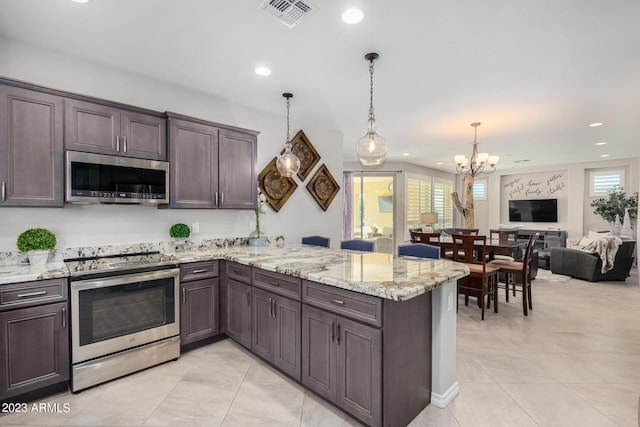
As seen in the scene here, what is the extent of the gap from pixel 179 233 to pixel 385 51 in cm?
268

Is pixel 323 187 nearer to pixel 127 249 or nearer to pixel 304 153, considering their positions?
pixel 304 153

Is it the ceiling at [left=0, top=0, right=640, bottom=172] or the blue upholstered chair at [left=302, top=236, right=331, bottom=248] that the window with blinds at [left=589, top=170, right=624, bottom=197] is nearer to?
the ceiling at [left=0, top=0, right=640, bottom=172]

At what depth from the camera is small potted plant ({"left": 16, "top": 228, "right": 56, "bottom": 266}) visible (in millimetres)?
2365

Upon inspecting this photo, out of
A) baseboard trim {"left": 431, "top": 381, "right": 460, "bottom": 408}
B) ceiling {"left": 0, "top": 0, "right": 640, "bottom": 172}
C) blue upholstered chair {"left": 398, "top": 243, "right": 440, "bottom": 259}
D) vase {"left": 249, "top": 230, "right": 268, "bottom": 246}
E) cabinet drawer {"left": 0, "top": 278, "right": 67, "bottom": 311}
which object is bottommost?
baseboard trim {"left": 431, "top": 381, "right": 460, "bottom": 408}

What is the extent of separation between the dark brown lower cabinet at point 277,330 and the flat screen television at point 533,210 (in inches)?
366

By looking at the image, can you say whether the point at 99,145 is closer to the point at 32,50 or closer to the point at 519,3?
the point at 32,50

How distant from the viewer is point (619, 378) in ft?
8.09

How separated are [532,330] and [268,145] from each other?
12.8ft

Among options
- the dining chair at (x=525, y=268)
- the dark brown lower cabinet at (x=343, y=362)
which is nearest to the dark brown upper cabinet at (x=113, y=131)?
the dark brown lower cabinet at (x=343, y=362)

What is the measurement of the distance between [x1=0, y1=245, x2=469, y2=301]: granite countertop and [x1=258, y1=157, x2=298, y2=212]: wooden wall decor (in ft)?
4.60

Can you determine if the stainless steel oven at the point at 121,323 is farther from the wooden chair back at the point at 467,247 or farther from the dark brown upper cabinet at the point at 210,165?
the wooden chair back at the point at 467,247

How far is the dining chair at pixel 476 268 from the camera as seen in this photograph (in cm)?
378

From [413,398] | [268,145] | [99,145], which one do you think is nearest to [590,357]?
[413,398]

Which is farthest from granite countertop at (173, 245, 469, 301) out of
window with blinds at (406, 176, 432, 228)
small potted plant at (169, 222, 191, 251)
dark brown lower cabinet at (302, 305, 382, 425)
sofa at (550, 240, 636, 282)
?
window with blinds at (406, 176, 432, 228)
